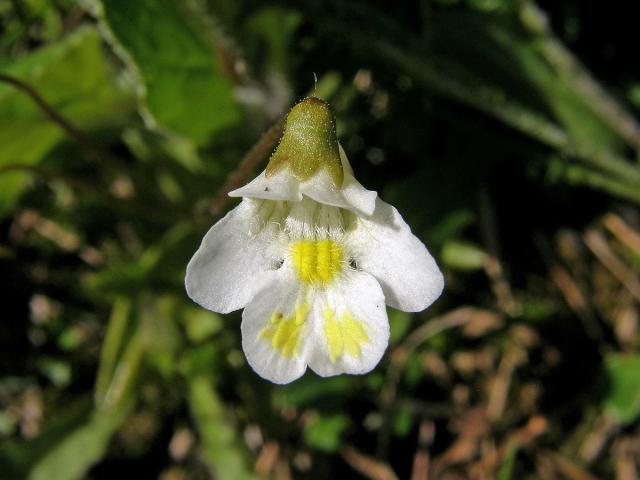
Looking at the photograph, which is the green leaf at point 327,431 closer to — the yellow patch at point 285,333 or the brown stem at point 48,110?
the yellow patch at point 285,333

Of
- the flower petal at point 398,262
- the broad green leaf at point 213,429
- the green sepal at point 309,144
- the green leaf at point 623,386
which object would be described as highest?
the green sepal at point 309,144

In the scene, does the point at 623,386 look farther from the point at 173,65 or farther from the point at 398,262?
the point at 173,65

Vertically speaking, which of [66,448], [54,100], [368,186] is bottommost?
[66,448]

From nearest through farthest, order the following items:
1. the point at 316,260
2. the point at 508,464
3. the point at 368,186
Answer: the point at 316,260 < the point at 508,464 < the point at 368,186

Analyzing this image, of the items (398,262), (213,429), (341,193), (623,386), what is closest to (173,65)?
(341,193)

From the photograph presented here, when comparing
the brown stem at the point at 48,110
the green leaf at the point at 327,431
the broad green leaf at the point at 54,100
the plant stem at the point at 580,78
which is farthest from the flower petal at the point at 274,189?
the plant stem at the point at 580,78

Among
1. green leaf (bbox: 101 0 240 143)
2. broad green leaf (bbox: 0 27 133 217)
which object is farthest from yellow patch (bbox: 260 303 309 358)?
broad green leaf (bbox: 0 27 133 217)

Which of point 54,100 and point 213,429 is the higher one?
point 54,100

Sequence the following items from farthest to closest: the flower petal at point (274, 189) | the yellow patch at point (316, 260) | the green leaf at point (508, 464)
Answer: the green leaf at point (508, 464) → the yellow patch at point (316, 260) → the flower petal at point (274, 189)
